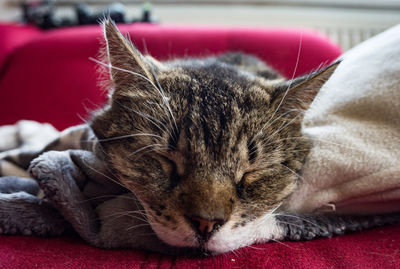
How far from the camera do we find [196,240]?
1.96 ft

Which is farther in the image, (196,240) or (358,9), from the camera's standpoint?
(358,9)

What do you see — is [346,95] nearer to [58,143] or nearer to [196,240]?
[196,240]

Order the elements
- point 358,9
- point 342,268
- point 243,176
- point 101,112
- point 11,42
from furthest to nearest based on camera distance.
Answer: point 358,9, point 11,42, point 101,112, point 243,176, point 342,268

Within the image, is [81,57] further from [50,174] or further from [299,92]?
[299,92]

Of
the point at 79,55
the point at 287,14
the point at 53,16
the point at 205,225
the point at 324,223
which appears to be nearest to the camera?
the point at 205,225

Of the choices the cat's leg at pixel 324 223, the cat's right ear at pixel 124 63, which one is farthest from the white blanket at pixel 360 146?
the cat's right ear at pixel 124 63

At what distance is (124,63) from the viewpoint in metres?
0.73

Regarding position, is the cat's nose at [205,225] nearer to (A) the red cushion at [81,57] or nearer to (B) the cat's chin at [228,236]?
(B) the cat's chin at [228,236]

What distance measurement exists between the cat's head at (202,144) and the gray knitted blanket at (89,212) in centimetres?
4

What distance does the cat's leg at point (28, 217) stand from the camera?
0.66 meters

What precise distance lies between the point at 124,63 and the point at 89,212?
0.34 meters

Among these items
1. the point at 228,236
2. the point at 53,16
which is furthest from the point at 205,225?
the point at 53,16

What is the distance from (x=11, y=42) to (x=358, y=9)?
2.40 m

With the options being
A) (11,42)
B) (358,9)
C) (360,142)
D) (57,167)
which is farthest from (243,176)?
(358,9)
